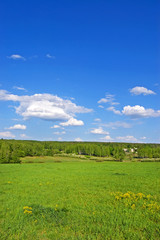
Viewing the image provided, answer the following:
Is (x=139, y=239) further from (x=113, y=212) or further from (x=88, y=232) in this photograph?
(x=113, y=212)

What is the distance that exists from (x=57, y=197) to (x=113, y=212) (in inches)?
204

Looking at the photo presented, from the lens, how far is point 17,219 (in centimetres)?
903

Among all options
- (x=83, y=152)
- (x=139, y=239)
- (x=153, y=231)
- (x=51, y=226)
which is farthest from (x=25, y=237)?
(x=83, y=152)

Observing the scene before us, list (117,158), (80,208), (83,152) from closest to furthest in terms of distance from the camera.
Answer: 1. (80,208)
2. (117,158)
3. (83,152)

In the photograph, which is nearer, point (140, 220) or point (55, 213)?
point (140, 220)

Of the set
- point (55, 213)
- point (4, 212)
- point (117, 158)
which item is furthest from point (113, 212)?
point (117, 158)

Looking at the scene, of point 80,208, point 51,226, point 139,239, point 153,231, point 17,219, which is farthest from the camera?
point 80,208

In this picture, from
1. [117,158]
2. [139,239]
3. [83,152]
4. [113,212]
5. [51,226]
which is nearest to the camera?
[139,239]

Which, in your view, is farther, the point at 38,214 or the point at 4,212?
the point at 4,212

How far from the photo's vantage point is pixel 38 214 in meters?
9.36

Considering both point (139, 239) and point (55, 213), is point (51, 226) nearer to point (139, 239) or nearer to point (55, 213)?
point (55, 213)

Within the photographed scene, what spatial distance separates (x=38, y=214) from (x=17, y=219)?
1.09m

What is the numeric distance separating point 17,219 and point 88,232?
4.03m

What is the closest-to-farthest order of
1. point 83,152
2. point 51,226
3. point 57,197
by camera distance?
point 51,226
point 57,197
point 83,152
